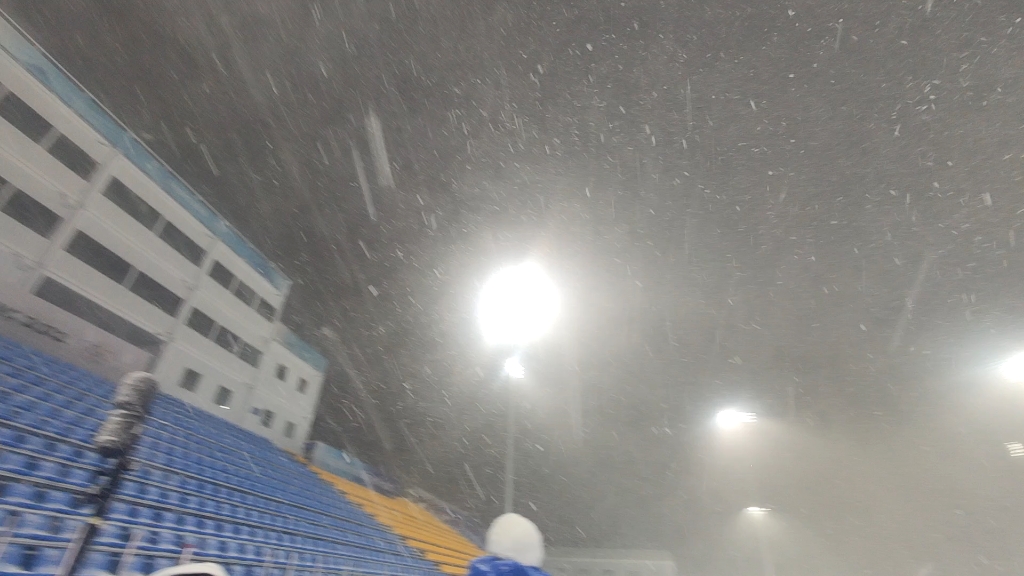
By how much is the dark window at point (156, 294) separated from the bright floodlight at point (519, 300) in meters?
6.51

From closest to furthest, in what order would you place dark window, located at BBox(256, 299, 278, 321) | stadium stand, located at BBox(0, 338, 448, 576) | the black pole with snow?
1. the black pole with snow
2. stadium stand, located at BBox(0, 338, 448, 576)
3. dark window, located at BBox(256, 299, 278, 321)

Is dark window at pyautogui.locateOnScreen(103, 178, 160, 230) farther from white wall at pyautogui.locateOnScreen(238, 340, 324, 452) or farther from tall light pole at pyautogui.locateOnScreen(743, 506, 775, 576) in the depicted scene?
tall light pole at pyautogui.locateOnScreen(743, 506, 775, 576)

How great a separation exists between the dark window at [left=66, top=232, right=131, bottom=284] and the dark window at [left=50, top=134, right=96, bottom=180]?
44.0 inches

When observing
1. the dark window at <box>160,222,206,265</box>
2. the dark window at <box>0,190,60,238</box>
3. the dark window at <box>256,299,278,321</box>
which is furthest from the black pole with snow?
the dark window at <box>256,299,278,321</box>

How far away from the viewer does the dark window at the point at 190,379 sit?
9.04 metres

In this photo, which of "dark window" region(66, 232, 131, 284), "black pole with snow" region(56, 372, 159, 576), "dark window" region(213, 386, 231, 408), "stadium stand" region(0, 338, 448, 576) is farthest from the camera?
"dark window" region(213, 386, 231, 408)

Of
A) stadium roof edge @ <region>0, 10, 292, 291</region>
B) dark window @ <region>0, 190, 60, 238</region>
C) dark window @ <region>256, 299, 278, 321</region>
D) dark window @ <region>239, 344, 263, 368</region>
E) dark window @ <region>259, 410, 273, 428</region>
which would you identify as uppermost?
stadium roof edge @ <region>0, 10, 292, 291</region>

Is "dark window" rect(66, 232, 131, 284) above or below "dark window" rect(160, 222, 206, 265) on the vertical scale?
below

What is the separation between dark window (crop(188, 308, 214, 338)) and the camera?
9430 mm

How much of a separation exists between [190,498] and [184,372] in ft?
14.8

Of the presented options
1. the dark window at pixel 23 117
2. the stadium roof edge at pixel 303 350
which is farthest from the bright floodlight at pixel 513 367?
the dark window at pixel 23 117

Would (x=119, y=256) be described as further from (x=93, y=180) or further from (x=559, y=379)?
(x=559, y=379)

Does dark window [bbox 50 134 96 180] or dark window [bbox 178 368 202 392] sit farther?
dark window [bbox 178 368 202 392]

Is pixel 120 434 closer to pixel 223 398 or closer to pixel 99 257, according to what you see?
pixel 99 257
